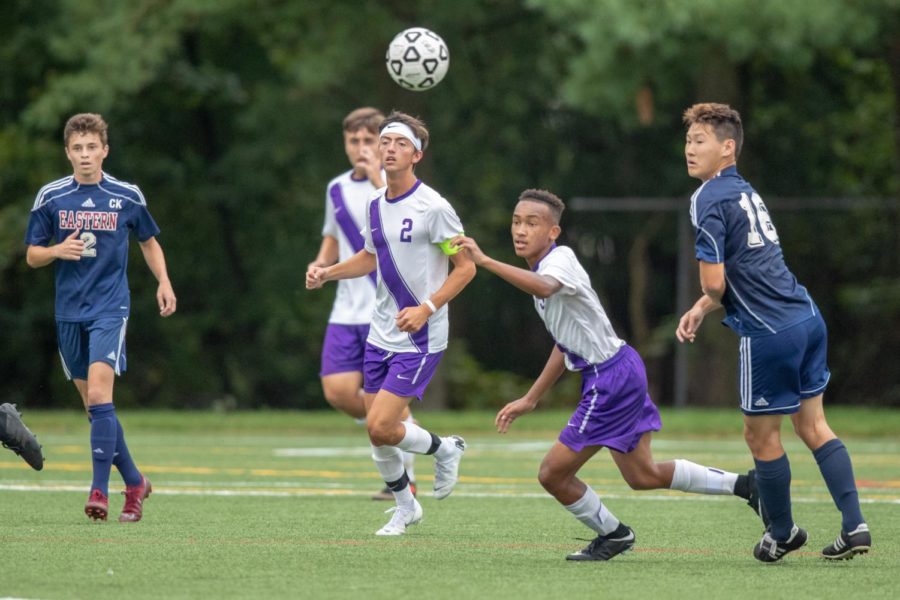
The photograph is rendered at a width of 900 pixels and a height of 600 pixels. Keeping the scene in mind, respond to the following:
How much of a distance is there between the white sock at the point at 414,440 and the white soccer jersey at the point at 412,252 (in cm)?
43

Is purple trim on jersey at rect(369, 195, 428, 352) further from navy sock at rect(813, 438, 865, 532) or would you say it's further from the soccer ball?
the soccer ball

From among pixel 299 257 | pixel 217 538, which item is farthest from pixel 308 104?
pixel 217 538

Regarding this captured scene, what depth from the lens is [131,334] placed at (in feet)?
89.7

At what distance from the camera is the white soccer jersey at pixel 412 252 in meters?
8.46

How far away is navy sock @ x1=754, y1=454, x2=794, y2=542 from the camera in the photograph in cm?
730

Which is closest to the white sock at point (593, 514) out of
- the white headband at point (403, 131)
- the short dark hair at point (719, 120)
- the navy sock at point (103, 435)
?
the short dark hair at point (719, 120)

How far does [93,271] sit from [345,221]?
90.4 inches

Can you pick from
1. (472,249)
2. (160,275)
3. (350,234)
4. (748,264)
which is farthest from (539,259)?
(350,234)

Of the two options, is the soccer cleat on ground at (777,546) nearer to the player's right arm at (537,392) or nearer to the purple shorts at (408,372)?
the player's right arm at (537,392)

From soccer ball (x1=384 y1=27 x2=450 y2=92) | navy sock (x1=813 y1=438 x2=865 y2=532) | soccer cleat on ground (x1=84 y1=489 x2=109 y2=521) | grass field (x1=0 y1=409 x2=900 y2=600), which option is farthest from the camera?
soccer ball (x1=384 y1=27 x2=450 y2=92)

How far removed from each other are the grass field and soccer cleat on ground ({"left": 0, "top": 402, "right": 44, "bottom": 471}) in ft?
1.18

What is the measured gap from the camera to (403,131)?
8461 millimetres

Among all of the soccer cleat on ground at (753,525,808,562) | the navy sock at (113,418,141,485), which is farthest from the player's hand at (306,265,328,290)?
the soccer cleat on ground at (753,525,808,562)

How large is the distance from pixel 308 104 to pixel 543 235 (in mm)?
18912
